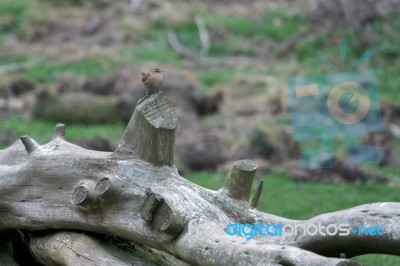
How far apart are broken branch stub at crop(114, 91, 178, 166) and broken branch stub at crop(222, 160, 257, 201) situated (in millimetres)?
349

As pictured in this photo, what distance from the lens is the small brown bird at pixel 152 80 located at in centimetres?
492

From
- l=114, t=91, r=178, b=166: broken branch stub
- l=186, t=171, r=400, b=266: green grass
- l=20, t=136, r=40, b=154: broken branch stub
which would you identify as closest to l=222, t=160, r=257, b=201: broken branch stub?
l=114, t=91, r=178, b=166: broken branch stub

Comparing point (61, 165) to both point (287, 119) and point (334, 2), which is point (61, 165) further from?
point (334, 2)

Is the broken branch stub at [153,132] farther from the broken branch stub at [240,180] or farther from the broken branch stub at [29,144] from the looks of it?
the broken branch stub at [29,144]

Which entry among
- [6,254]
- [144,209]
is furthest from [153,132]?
[6,254]

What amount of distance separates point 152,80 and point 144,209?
2.47ft

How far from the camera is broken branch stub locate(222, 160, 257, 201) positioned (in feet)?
16.0

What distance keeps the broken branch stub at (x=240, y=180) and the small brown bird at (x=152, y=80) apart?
2.03 feet

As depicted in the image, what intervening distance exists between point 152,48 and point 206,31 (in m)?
1.56

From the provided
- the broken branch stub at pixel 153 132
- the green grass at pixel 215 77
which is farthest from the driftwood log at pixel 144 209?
the green grass at pixel 215 77
